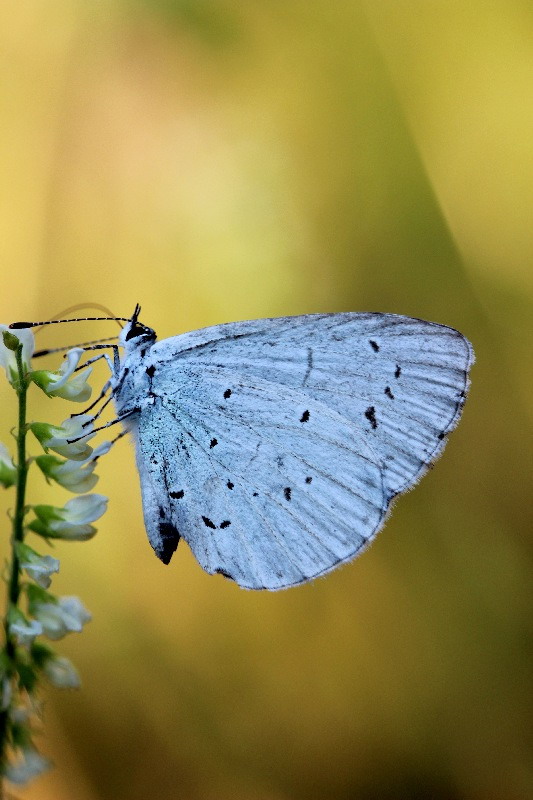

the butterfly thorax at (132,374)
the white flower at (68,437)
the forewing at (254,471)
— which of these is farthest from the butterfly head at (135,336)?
the white flower at (68,437)

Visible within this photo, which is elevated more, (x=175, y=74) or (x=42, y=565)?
(x=175, y=74)

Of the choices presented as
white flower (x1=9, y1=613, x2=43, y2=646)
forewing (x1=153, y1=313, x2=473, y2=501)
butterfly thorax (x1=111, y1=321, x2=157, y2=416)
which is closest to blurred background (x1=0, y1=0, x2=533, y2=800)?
butterfly thorax (x1=111, y1=321, x2=157, y2=416)

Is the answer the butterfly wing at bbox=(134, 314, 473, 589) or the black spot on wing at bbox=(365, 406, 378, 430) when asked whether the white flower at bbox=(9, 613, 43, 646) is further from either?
the black spot on wing at bbox=(365, 406, 378, 430)

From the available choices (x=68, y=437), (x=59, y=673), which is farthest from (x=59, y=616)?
(x=68, y=437)

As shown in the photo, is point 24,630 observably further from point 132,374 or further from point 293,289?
point 293,289

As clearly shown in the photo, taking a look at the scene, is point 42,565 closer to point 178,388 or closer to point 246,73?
point 178,388

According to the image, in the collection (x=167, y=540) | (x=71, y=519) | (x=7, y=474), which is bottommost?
(x=167, y=540)

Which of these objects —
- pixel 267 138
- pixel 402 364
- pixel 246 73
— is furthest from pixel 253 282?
pixel 402 364
